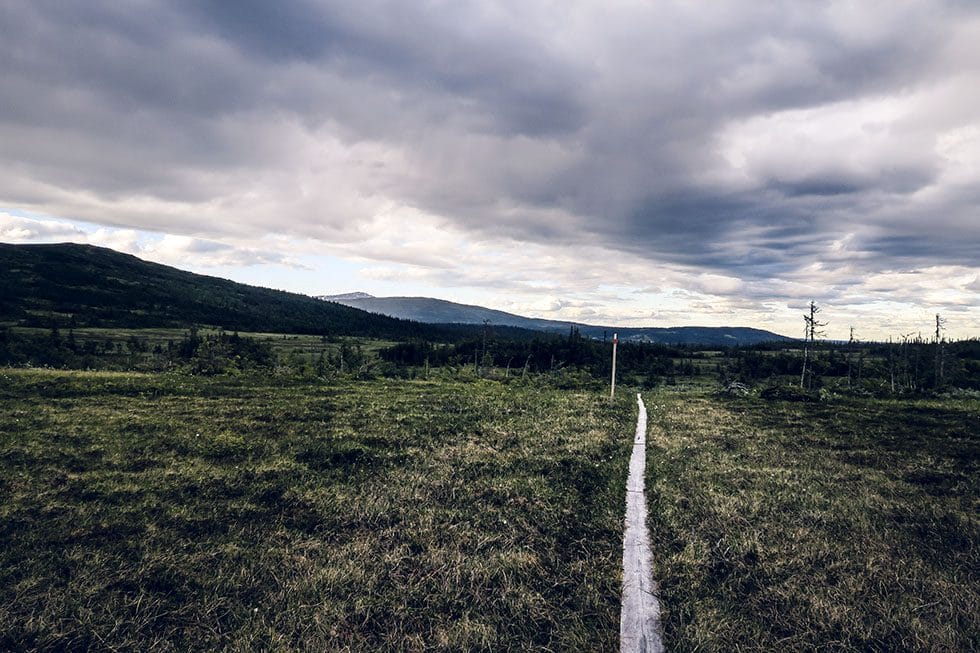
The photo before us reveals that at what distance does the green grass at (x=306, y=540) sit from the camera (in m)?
5.37

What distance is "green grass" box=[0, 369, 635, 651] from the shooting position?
5.37 meters

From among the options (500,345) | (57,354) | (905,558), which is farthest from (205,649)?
(500,345)

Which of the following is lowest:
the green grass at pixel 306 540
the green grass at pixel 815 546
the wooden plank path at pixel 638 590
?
the green grass at pixel 306 540

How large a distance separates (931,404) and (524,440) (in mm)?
36343

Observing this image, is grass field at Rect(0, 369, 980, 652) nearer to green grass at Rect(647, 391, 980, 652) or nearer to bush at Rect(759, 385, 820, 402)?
green grass at Rect(647, 391, 980, 652)

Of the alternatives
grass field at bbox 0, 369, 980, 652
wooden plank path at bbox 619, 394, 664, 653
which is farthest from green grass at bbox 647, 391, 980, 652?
wooden plank path at bbox 619, 394, 664, 653

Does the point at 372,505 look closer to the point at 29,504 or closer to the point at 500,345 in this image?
the point at 29,504

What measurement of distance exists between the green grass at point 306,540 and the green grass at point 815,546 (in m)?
1.19

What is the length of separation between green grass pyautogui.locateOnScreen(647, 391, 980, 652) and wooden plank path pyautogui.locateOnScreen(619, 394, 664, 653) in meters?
0.16

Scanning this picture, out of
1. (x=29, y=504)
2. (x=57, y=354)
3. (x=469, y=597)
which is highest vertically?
(x=469, y=597)

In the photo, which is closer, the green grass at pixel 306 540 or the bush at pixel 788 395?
the green grass at pixel 306 540

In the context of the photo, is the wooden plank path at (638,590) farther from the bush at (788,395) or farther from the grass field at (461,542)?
the bush at (788,395)

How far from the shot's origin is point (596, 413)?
80.1ft

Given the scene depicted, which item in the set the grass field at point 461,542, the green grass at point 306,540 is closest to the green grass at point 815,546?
the grass field at point 461,542
